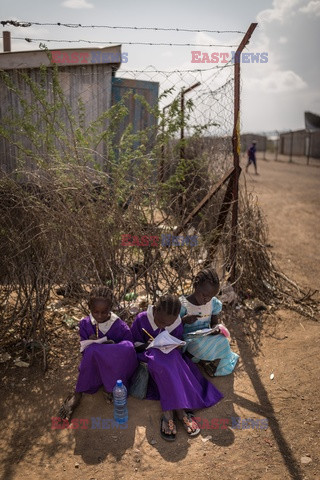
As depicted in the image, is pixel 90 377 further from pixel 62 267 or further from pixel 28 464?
pixel 62 267

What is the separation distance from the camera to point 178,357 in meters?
2.86

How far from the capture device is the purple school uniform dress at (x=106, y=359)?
2797 millimetres

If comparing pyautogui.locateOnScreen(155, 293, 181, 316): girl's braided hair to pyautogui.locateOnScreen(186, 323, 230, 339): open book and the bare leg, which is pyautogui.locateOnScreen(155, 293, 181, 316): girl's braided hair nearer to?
pyautogui.locateOnScreen(186, 323, 230, 339): open book

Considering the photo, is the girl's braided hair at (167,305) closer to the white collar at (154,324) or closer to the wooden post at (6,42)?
the white collar at (154,324)

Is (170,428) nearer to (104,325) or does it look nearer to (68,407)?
(68,407)

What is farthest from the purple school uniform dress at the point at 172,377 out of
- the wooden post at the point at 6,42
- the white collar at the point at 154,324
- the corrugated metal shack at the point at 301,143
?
the corrugated metal shack at the point at 301,143

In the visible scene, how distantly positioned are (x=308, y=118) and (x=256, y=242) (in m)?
27.7

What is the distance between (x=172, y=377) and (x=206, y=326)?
2.17 ft

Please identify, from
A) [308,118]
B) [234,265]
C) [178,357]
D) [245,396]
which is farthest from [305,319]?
[308,118]

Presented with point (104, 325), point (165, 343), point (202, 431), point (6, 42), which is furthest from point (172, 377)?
point (6, 42)

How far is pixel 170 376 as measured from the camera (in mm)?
2713

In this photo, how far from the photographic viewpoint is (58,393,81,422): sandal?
268 centimetres

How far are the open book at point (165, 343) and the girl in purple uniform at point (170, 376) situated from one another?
0.15 feet

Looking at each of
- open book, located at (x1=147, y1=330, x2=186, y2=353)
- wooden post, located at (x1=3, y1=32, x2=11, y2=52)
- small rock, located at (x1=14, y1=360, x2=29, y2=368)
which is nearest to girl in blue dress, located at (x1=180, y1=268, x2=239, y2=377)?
open book, located at (x1=147, y1=330, x2=186, y2=353)
